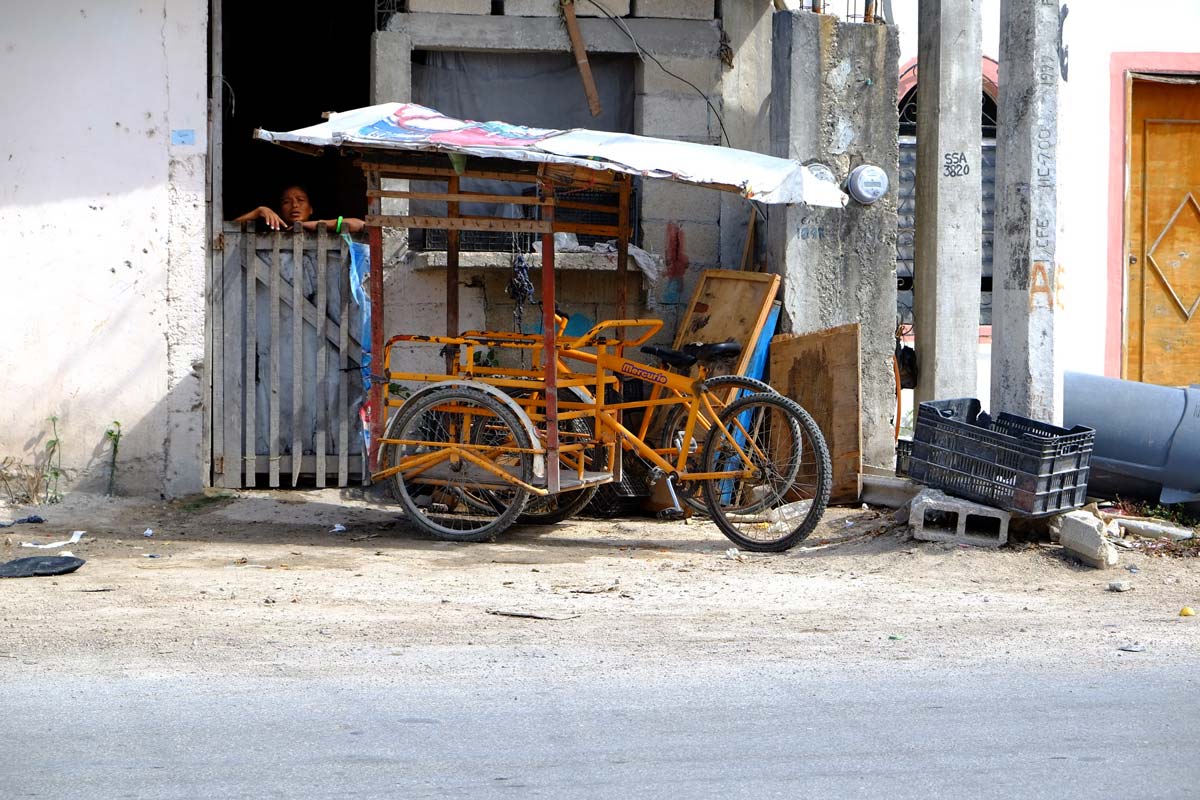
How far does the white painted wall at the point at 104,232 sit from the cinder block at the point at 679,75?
10.2 feet

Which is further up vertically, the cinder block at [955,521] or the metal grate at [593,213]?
the metal grate at [593,213]

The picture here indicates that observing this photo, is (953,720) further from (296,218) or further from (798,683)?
(296,218)

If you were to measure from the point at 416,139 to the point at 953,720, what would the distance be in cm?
410

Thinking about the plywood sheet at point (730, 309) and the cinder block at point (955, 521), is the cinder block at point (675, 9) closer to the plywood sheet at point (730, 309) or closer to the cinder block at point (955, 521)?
the plywood sheet at point (730, 309)

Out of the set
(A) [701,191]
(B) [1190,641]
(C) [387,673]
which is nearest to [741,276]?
(A) [701,191]

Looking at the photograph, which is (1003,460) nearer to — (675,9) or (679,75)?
(679,75)

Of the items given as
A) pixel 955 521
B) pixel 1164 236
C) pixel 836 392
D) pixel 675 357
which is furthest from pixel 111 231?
pixel 1164 236

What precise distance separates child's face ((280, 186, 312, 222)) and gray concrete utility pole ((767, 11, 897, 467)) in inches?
134

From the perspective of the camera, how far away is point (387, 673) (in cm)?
477

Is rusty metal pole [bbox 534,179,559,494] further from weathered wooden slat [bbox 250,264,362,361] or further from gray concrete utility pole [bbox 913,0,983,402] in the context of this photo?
gray concrete utility pole [bbox 913,0,983,402]

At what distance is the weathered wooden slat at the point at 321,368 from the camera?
29.3 ft

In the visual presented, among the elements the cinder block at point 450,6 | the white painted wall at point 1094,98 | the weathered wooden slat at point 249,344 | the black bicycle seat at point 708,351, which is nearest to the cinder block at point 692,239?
the cinder block at point 450,6

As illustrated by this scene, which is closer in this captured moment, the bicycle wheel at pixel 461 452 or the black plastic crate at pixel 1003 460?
the black plastic crate at pixel 1003 460

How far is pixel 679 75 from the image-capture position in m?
9.43
